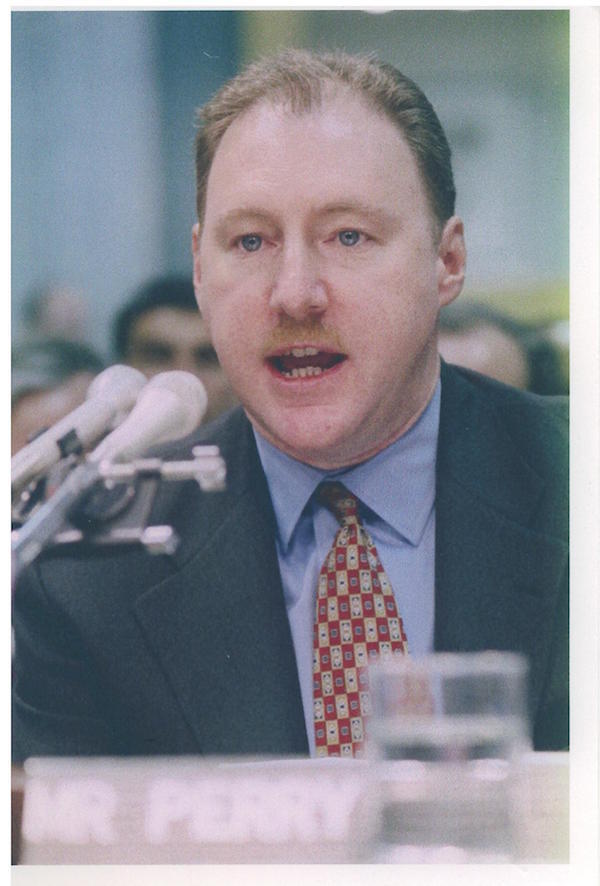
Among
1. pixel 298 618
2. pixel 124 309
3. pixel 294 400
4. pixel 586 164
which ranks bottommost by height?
pixel 298 618

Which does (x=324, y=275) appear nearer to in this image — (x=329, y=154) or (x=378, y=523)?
(x=329, y=154)

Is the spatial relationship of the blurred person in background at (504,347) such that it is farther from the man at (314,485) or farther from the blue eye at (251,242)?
the blue eye at (251,242)

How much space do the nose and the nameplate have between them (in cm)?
110

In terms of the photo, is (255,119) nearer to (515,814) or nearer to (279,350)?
(279,350)

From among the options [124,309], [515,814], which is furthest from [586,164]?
[515,814]

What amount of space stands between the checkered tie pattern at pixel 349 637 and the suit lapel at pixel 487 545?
0.14 metres

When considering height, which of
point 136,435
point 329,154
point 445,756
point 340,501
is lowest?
point 445,756

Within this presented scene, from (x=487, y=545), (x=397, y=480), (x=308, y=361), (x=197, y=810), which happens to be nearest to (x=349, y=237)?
(x=308, y=361)

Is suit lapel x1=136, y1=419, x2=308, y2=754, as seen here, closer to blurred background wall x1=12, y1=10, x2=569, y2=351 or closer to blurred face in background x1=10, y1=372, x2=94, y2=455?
blurred face in background x1=10, y1=372, x2=94, y2=455

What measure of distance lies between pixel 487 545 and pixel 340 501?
374 millimetres

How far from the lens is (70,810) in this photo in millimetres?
3354

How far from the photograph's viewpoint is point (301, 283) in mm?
3232

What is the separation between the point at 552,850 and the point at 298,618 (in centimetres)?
84

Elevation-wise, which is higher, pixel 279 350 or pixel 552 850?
pixel 279 350
